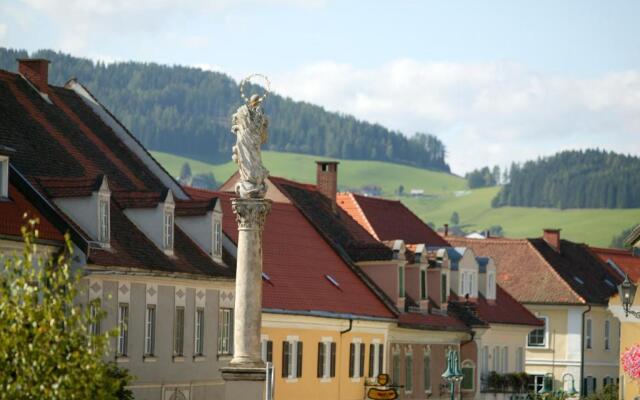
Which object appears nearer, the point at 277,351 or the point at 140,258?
the point at 140,258

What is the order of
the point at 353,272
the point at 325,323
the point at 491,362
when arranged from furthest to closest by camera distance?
the point at 491,362
the point at 353,272
the point at 325,323

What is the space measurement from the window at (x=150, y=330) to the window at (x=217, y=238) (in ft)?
16.8

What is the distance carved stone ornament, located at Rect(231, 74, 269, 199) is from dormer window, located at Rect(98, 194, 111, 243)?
4.63 metres

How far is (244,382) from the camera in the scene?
47.7m

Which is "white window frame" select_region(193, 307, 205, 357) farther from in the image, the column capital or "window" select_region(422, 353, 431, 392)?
"window" select_region(422, 353, 431, 392)

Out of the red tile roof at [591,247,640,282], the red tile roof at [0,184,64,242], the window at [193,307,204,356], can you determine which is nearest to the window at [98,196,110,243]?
the red tile roof at [0,184,64,242]

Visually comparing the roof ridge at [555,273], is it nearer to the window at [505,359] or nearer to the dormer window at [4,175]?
the window at [505,359]

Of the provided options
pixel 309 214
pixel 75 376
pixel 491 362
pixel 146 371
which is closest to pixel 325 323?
pixel 309 214

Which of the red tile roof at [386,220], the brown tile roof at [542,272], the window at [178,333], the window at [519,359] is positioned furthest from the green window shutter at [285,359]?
the brown tile roof at [542,272]

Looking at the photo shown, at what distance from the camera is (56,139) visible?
57.0 m

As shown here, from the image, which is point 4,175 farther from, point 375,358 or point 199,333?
point 375,358

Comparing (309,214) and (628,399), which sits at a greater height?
(309,214)

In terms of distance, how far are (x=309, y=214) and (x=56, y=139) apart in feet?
75.8

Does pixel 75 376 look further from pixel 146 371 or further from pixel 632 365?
pixel 632 365
